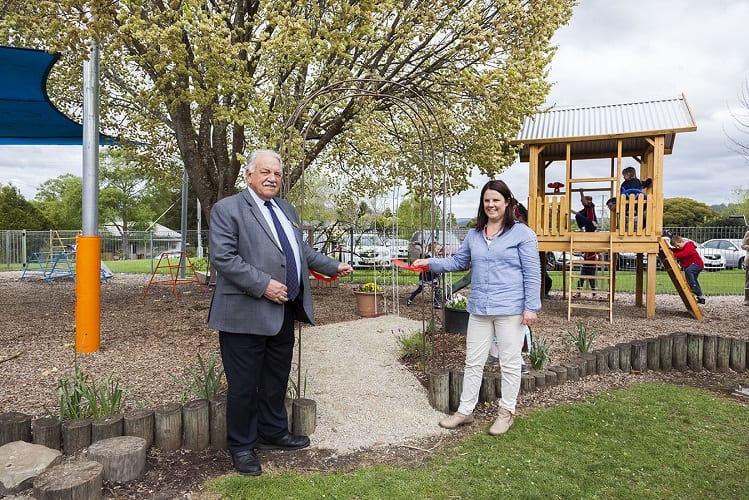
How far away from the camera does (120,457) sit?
248 centimetres

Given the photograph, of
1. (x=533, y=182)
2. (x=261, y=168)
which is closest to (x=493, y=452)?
(x=261, y=168)

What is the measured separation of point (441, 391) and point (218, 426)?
1.57m

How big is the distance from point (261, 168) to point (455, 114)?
6.15 m

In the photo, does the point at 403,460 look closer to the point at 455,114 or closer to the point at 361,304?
the point at 361,304

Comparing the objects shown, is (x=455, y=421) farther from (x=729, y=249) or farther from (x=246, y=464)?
(x=729, y=249)

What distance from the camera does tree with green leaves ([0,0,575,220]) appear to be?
5023 millimetres

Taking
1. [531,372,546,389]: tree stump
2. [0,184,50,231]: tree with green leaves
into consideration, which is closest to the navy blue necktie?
[531,372,546,389]: tree stump

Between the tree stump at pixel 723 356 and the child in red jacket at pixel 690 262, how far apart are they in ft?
14.6

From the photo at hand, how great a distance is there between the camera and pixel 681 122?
7.29 meters

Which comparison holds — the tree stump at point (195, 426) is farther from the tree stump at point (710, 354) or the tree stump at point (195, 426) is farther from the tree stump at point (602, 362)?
the tree stump at point (710, 354)

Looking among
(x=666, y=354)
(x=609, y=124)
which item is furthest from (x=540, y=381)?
(x=609, y=124)

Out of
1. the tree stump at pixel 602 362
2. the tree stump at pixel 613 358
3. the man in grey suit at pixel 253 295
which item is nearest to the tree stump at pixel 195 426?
the man in grey suit at pixel 253 295

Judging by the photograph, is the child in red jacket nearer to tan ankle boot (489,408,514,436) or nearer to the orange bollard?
tan ankle boot (489,408,514,436)

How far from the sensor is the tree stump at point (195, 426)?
9.45 feet
